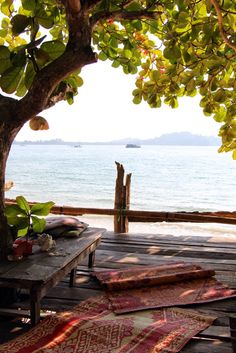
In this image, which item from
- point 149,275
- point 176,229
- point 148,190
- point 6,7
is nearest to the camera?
point 6,7

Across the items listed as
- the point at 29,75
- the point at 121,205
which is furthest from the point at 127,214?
the point at 29,75

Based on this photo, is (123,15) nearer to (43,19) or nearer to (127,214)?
(43,19)

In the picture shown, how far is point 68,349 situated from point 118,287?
0.98 meters

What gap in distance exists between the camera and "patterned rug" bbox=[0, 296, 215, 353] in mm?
2070

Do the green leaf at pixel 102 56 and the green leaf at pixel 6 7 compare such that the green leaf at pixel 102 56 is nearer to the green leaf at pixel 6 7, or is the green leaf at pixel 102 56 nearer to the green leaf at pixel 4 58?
the green leaf at pixel 6 7

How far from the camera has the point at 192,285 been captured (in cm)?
313

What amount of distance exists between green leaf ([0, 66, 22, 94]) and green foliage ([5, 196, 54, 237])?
2.50ft

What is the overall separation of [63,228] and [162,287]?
92 centimetres

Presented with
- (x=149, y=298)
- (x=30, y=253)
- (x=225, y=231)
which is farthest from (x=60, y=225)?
(x=225, y=231)

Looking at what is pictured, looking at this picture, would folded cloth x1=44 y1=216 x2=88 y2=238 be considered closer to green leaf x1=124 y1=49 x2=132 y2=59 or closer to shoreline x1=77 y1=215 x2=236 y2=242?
green leaf x1=124 y1=49 x2=132 y2=59

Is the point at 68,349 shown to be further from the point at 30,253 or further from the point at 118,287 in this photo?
the point at 118,287

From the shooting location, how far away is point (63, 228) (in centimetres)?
310

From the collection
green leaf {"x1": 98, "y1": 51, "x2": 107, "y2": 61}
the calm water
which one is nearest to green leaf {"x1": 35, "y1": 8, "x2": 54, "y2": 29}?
green leaf {"x1": 98, "y1": 51, "x2": 107, "y2": 61}

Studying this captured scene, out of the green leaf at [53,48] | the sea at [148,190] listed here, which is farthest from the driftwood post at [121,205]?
the sea at [148,190]
